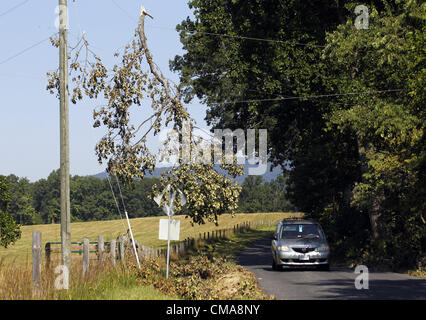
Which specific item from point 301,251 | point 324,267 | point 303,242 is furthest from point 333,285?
point 324,267

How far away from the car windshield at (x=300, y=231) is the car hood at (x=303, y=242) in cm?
34

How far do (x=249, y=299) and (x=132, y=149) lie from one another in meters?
12.3

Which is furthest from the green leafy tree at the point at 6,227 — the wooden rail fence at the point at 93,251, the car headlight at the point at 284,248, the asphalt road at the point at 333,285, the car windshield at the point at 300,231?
the car headlight at the point at 284,248

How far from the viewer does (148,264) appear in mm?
19328

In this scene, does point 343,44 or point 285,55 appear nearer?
point 343,44

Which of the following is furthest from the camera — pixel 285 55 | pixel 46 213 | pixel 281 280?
pixel 46 213

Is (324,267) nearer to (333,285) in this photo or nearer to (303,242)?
(303,242)

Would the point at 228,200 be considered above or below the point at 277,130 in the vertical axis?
below

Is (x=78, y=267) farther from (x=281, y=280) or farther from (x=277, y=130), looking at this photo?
(x=277, y=130)

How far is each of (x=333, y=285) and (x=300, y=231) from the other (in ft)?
21.0

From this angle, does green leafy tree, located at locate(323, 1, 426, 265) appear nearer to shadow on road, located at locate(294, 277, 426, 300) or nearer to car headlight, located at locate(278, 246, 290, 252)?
shadow on road, located at locate(294, 277, 426, 300)

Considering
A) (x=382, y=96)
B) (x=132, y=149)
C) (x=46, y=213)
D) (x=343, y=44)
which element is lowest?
(x=46, y=213)
